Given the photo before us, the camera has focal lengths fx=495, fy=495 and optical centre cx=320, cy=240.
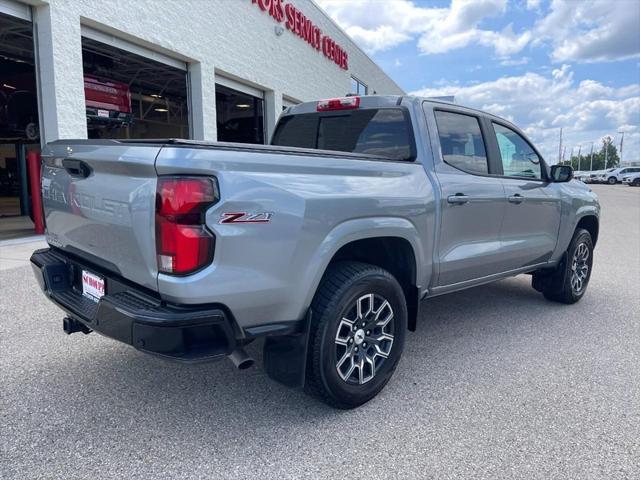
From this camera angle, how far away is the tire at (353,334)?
2.65 metres

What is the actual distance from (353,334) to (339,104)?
1935mm

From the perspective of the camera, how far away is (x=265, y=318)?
2449 mm

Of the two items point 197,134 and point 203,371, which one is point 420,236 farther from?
point 197,134

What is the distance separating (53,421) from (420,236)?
240 centimetres

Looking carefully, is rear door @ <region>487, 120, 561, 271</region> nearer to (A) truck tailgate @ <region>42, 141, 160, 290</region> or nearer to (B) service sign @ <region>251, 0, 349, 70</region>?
(A) truck tailgate @ <region>42, 141, 160, 290</region>

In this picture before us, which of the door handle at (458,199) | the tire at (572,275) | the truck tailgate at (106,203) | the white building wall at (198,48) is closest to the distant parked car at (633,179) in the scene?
the white building wall at (198,48)

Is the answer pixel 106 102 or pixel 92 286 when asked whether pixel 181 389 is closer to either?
pixel 92 286

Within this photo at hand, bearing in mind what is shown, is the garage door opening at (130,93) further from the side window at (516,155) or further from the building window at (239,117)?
the side window at (516,155)

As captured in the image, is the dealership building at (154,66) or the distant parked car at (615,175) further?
the distant parked car at (615,175)

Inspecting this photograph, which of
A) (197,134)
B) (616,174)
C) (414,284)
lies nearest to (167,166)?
(414,284)

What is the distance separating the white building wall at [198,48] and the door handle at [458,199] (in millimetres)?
6859

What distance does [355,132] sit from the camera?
3.82 m

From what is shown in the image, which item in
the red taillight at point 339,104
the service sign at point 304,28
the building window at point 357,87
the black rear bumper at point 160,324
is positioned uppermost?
the service sign at point 304,28

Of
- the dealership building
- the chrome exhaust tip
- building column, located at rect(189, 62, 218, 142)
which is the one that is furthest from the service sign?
the chrome exhaust tip
